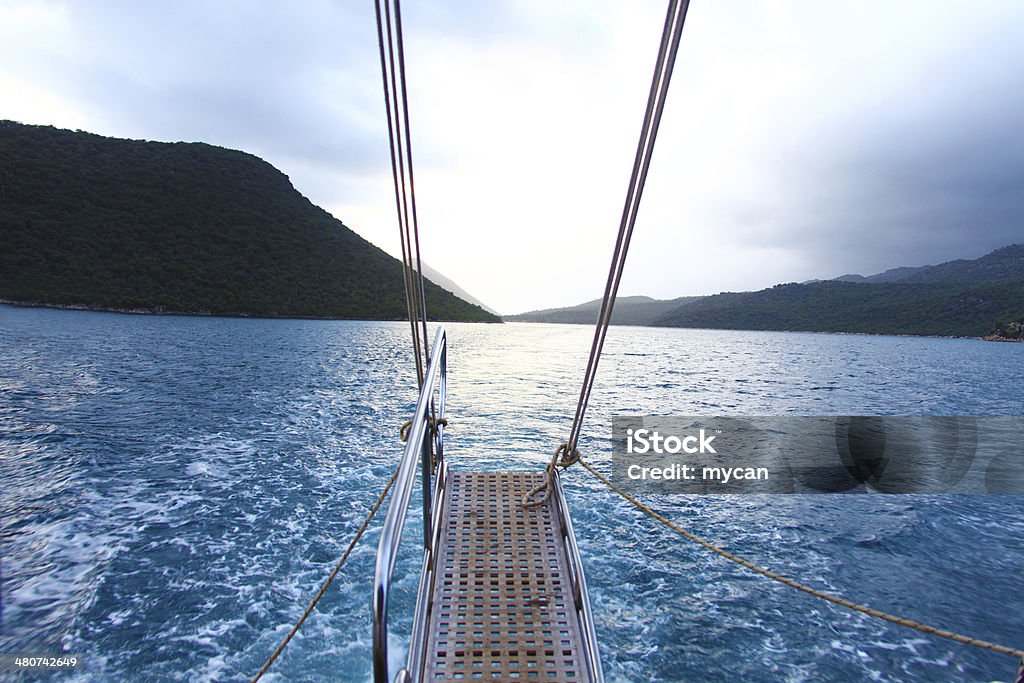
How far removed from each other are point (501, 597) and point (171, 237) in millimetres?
105084

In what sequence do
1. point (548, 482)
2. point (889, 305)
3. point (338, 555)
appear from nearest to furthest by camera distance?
1. point (548, 482)
2. point (338, 555)
3. point (889, 305)

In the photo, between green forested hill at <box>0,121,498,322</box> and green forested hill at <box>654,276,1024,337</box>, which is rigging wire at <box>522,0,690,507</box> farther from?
green forested hill at <box>654,276,1024,337</box>

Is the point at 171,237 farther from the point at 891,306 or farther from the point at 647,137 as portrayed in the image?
the point at 891,306

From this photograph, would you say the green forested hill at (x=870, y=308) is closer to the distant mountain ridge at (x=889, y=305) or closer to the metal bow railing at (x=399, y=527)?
the distant mountain ridge at (x=889, y=305)

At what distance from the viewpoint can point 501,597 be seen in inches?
121

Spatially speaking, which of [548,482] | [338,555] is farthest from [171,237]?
[548,482]

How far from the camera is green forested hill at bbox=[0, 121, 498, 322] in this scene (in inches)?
2771

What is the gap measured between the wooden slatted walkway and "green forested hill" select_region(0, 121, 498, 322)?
82251 mm

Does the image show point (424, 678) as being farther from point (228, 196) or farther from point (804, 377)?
point (228, 196)

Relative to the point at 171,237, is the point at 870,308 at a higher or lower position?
lower

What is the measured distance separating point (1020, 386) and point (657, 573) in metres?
40.7


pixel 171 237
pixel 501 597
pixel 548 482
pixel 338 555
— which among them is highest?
pixel 171 237

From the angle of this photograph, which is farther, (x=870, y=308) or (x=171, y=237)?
(x=870, y=308)

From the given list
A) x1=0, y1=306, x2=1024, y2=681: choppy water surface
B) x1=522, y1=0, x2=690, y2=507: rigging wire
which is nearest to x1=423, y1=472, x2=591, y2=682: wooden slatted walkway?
x1=522, y1=0, x2=690, y2=507: rigging wire
